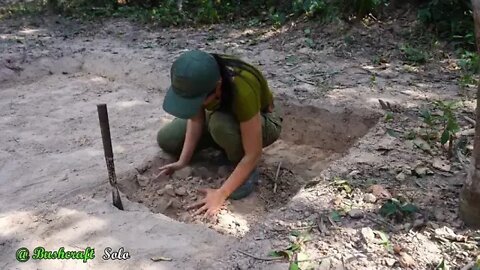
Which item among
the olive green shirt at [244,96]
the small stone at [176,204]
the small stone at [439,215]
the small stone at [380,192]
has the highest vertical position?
the olive green shirt at [244,96]

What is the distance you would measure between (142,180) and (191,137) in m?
0.34

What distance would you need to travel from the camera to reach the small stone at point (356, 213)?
7.68 ft

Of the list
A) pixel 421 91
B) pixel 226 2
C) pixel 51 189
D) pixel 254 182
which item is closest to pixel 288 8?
pixel 226 2

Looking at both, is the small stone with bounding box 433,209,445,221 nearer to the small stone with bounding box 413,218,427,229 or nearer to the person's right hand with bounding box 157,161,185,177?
the small stone with bounding box 413,218,427,229

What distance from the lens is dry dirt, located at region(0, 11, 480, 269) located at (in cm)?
222

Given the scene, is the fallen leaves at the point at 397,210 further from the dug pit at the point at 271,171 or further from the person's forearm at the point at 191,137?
the person's forearm at the point at 191,137

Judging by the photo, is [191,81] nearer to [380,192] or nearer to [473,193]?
[380,192]

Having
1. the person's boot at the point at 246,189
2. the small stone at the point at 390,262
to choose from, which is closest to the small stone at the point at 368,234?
the small stone at the point at 390,262

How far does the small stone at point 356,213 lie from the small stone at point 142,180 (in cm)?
110

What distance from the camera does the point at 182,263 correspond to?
216cm

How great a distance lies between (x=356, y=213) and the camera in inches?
92.7

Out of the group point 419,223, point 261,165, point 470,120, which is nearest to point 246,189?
point 261,165

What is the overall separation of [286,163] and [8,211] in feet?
4.97

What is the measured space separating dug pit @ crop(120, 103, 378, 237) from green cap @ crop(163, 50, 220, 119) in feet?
1.75
